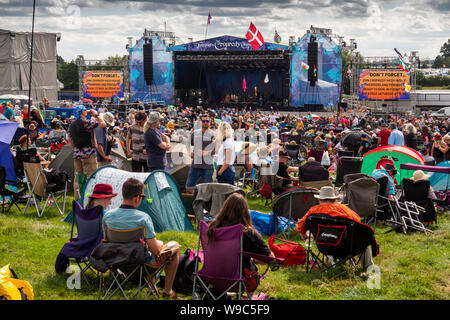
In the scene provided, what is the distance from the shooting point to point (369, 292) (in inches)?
199

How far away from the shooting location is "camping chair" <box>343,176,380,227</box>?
23.9 feet

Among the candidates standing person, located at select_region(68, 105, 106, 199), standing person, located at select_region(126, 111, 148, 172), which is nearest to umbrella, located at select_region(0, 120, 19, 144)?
standing person, located at select_region(68, 105, 106, 199)

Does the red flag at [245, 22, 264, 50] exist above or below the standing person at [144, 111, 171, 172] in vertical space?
above

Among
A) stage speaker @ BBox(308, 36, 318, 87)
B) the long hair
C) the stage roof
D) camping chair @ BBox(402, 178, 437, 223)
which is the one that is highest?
the stage roof

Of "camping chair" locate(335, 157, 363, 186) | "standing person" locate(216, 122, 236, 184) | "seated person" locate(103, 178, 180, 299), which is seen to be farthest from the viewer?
"camping chair" locate(335, 157, 363, 186)

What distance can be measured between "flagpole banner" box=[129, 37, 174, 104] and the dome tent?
94.7ft

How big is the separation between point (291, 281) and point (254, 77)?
39.0 meters

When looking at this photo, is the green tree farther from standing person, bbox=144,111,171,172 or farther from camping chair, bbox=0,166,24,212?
standing person, bbox=144,111,171,172

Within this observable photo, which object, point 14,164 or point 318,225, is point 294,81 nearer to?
point 14,164

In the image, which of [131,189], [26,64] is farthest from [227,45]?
[131,189]

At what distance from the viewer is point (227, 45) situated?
32.8m

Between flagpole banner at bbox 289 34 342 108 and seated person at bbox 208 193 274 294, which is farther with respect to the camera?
flagpole banner at bbox 289 34 342 108

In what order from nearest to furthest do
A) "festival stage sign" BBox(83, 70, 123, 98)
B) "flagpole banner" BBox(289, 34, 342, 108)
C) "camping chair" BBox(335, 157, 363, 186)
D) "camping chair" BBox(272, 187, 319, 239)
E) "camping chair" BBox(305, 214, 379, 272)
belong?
1. "camping chair" BBox(305, 214, 379, 272)
2. "camping chair" BBox(272, 187, 319, 239)
3. "camping chair" BBox(335, 157, 363, 186)
4. "flagpole banner" BBox(289, 34, 342, 108)
5. "festival stage sign" BBox(83, 70, 123, 98)
